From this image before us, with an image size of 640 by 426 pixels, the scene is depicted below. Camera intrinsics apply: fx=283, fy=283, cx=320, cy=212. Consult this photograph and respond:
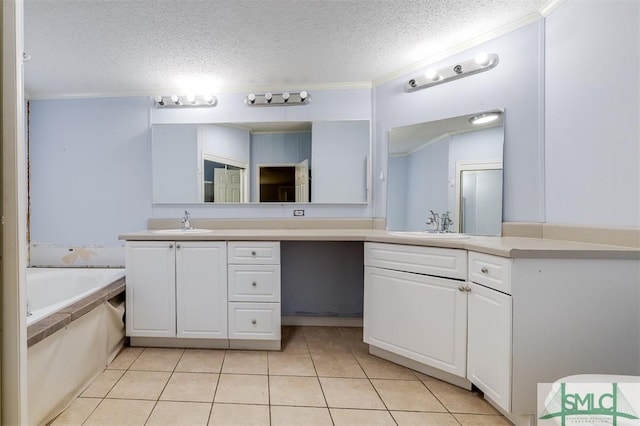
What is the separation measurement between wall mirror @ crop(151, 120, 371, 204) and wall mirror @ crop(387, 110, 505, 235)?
31 centimetres

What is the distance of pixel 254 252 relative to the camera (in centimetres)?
199

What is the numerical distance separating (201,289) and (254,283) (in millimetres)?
375

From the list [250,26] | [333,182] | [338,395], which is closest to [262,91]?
[250,26]

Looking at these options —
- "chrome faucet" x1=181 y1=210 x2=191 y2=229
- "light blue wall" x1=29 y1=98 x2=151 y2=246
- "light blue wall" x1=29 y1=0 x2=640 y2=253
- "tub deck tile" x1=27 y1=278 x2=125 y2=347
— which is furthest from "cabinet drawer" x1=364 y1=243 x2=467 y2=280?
"light blue wall" x1=29 y1=98 x2=151 y2=246

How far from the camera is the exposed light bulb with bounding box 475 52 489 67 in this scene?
187 cm

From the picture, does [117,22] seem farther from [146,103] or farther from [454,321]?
[454,321]

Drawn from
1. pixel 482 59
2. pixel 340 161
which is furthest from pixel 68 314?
→ pixel 482 59

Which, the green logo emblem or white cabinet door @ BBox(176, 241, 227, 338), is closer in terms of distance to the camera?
the green logo emblem

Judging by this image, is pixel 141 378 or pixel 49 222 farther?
pixel 49 222

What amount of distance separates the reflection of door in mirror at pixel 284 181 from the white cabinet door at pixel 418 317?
94 cm

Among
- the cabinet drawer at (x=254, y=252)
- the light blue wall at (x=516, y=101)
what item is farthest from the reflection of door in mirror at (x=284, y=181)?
the light blue wall at (x=516, y=101)

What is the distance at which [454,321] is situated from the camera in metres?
1.55

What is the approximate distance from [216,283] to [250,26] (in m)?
1.69

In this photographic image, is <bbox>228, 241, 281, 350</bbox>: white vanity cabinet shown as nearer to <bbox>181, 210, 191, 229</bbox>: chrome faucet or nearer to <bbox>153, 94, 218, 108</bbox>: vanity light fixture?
<bbox>181, 210, 191, 229</bbox>: chrome faucet
